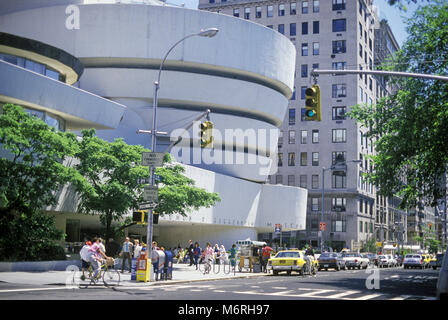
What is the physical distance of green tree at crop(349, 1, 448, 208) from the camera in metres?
28.4

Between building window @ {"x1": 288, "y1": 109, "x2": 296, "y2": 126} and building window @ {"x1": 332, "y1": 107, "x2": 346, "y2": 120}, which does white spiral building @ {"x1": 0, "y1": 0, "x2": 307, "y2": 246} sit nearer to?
building window @ {"x1": 332, "y1": 107, "x2": 346, "y2": 120}

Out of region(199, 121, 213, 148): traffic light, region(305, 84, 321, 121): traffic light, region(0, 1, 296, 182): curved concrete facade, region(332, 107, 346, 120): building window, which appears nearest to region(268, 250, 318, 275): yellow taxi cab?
region(199, 121, 213, 148): traffic light

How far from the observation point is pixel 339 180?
94000 millimetres

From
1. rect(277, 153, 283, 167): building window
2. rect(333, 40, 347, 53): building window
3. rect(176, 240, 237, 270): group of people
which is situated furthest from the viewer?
rect(277, 153, 283, 167): building window

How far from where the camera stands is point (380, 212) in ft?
354

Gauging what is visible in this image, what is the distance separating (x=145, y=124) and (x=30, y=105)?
24356mm

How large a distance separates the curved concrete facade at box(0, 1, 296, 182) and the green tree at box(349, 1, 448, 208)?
29.2 m

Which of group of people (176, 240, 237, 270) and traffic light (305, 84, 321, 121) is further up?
traffic light (305, 84, 321, 121)

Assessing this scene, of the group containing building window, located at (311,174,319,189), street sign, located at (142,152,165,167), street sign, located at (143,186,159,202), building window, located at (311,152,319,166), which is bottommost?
street sign, located at (143,186,159,202)

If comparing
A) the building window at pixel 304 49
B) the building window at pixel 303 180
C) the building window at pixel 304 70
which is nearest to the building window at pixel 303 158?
the building window at pixel 303 180

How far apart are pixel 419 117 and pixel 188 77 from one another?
1369 inches

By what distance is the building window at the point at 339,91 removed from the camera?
94.6 meters

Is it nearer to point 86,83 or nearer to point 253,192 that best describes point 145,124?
point 86,83
